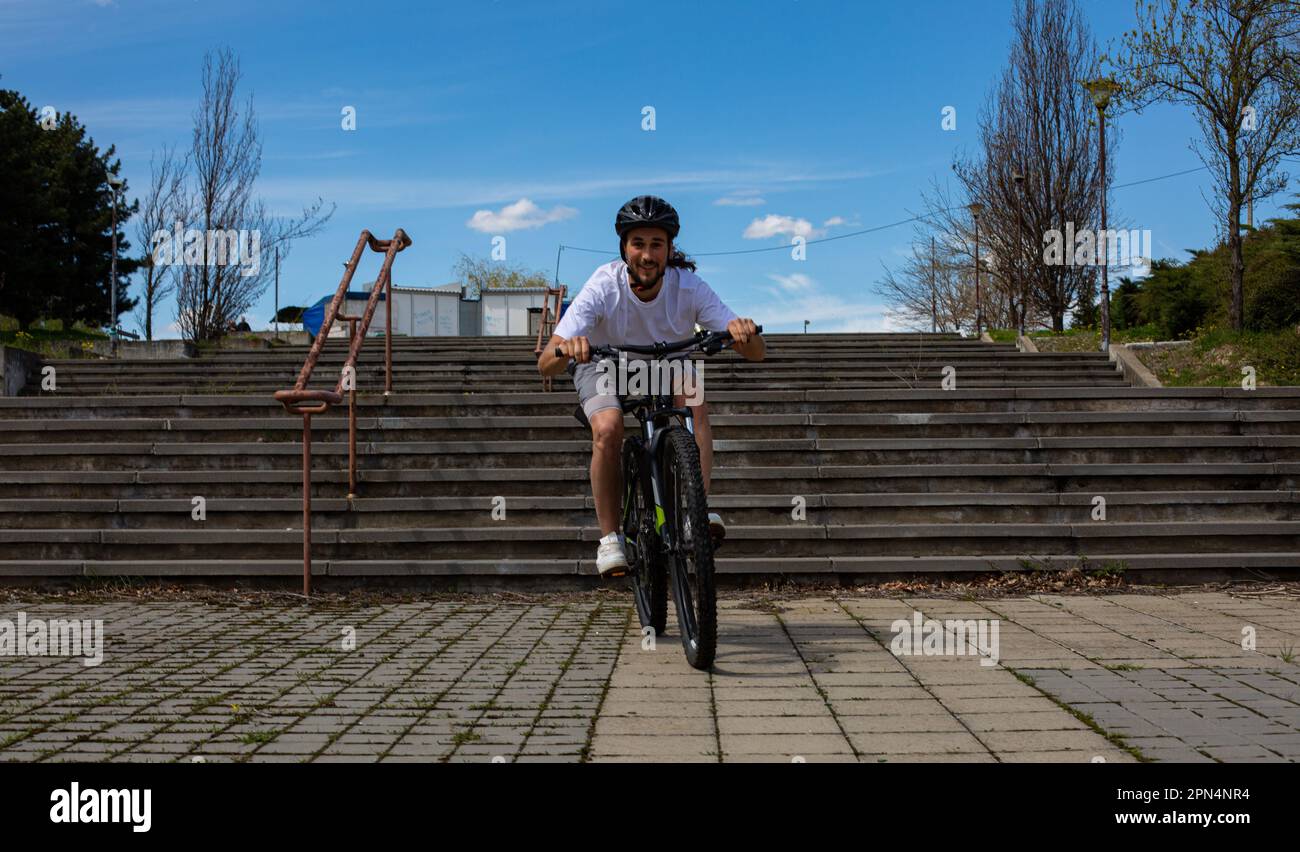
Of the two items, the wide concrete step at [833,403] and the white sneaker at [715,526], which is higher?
the wide concrete step at [833,403]

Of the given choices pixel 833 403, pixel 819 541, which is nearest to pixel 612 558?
pixel 819 541

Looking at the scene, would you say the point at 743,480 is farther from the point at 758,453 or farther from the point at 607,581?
the point at 607,581

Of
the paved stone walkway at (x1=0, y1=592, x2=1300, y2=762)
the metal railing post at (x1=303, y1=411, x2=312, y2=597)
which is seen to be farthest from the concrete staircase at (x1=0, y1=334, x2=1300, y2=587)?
the paved stone walkway at (x1=0, y1=592, x2=1300, y2=762)

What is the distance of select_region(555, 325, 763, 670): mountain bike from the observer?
4.19 metres

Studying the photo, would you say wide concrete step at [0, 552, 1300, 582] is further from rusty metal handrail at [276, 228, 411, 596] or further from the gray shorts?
the gray shorts

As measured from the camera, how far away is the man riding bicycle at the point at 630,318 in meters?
4.69

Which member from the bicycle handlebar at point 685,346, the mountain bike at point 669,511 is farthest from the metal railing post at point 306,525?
the bicycle handlebar at point 685,346

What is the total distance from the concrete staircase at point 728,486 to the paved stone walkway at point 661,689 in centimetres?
89

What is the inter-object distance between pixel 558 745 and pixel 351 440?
4697mm

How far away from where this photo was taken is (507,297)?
37.8 metres

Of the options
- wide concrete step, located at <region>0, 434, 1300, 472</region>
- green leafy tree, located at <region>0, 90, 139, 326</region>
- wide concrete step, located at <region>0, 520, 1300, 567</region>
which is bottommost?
wide concrete step, located at <region>0, 520, 1300, 567</region>

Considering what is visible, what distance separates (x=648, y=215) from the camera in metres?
4.66

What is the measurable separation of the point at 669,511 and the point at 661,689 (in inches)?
30.6

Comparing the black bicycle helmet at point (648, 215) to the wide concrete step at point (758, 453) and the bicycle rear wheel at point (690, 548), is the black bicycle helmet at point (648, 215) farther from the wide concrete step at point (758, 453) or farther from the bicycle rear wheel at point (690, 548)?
the wide concrete step at point (758, 453)
